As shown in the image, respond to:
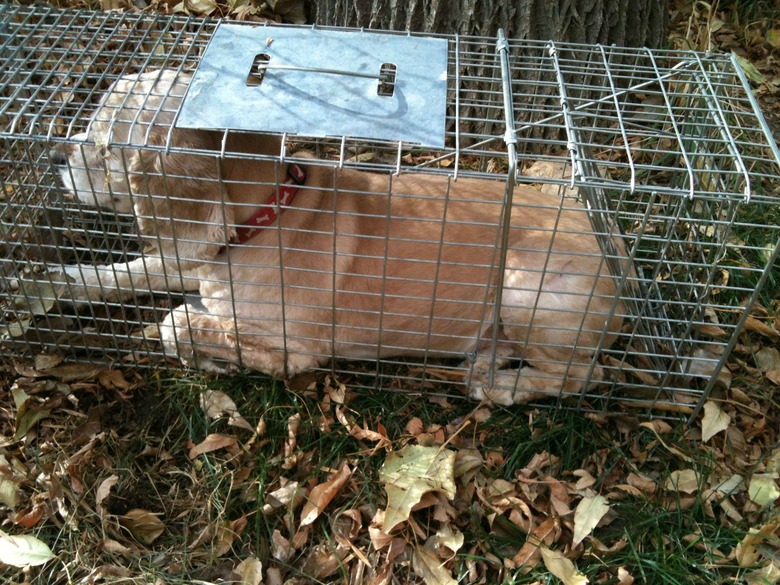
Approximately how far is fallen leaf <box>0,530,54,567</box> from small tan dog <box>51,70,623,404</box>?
2.86ft

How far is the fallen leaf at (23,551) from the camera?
2449 millimetres

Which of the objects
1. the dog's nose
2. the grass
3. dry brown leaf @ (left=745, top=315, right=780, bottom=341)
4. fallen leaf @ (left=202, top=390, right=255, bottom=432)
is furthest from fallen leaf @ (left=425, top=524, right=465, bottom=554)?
the dog's nose

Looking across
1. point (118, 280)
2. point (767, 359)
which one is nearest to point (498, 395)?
point (767, 359)

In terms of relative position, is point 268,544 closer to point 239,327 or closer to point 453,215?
point 239,327

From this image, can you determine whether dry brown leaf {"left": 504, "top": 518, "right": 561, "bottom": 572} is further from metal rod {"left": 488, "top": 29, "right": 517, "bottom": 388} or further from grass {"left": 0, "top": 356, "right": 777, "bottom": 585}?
metal rod {"left": 488, "top": 29, "right": 517, "bottom": 388}

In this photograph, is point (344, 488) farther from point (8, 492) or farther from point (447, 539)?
point (8, 492)

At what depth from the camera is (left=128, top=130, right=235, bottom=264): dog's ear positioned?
98.3 inches

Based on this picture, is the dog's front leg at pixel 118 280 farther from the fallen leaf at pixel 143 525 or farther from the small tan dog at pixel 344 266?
the fallen leaf at pixel 143 525

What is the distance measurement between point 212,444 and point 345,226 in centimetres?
98

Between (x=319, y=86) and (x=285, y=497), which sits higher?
(x=319, y=86)

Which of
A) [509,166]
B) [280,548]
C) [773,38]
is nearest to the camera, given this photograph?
[509,166]

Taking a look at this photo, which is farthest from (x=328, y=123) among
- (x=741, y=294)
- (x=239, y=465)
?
(x=741, y=294)

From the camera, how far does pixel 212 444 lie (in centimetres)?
287

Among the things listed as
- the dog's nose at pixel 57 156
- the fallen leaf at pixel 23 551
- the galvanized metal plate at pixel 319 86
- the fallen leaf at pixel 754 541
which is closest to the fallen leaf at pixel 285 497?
the fallen leaf at pixel 23 551
